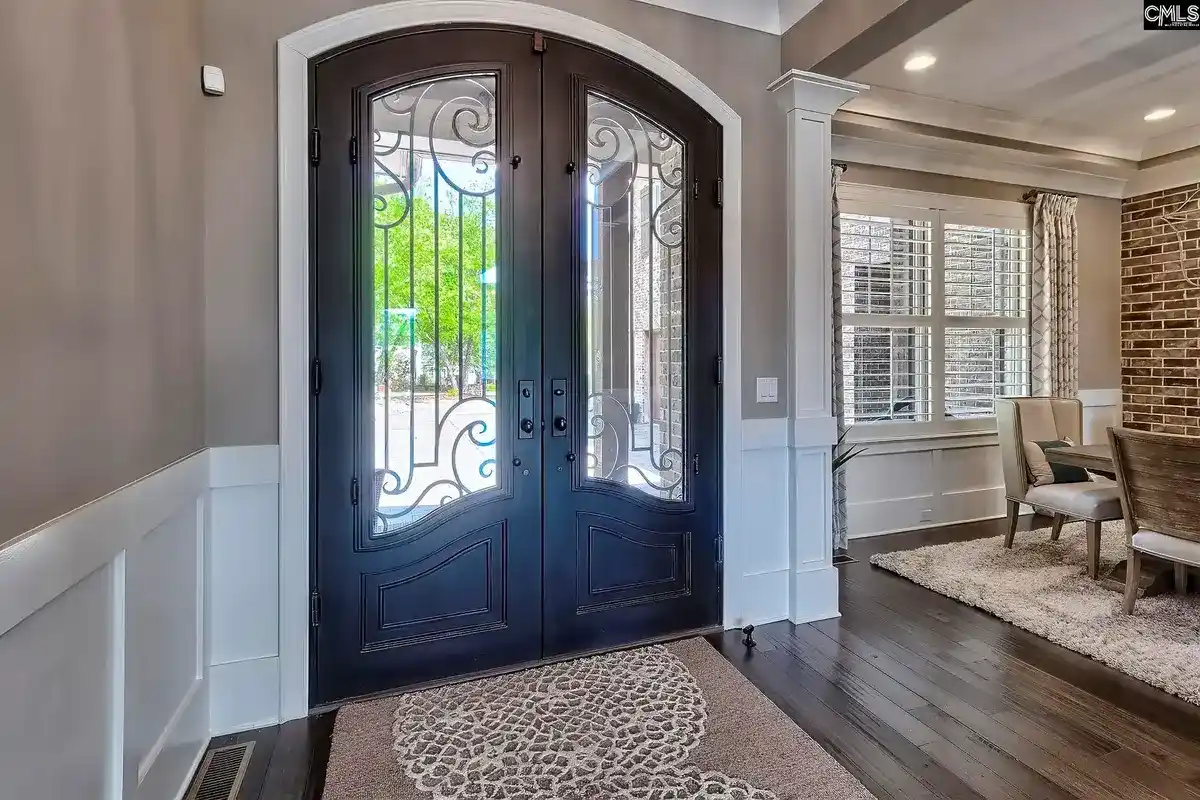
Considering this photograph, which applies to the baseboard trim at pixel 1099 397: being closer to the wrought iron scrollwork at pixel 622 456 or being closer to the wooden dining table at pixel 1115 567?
the wooden dining table at pixel 1115 567

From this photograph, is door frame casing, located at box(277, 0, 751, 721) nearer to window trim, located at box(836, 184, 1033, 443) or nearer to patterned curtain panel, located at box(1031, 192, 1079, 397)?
window trim, located at box(836, 184, 1033, 443)

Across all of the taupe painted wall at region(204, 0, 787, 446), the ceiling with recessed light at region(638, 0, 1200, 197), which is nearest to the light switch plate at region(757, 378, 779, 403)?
the ceiling with recessed light at region(638, 0, 1200, 197)

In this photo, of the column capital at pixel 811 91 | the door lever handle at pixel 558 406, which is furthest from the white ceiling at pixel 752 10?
the door lever handle at pixel 558 406

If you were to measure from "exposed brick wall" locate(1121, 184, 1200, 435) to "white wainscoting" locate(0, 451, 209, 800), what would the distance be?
6567 millimetres

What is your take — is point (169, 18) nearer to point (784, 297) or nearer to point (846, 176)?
point (784, 297)

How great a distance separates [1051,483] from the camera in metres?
3.81

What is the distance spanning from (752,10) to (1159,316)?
459 cm

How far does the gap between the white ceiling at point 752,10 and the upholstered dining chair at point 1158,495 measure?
2.44 m

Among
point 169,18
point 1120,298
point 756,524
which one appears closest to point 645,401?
point 756,524

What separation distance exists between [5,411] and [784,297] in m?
2.78

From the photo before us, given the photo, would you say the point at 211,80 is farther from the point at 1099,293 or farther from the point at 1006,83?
the point at 1099,293

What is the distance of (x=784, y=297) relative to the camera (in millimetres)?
2984

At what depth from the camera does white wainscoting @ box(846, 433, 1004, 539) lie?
4.43 metres

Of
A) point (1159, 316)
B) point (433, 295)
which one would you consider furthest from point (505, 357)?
point (1159, 316)
